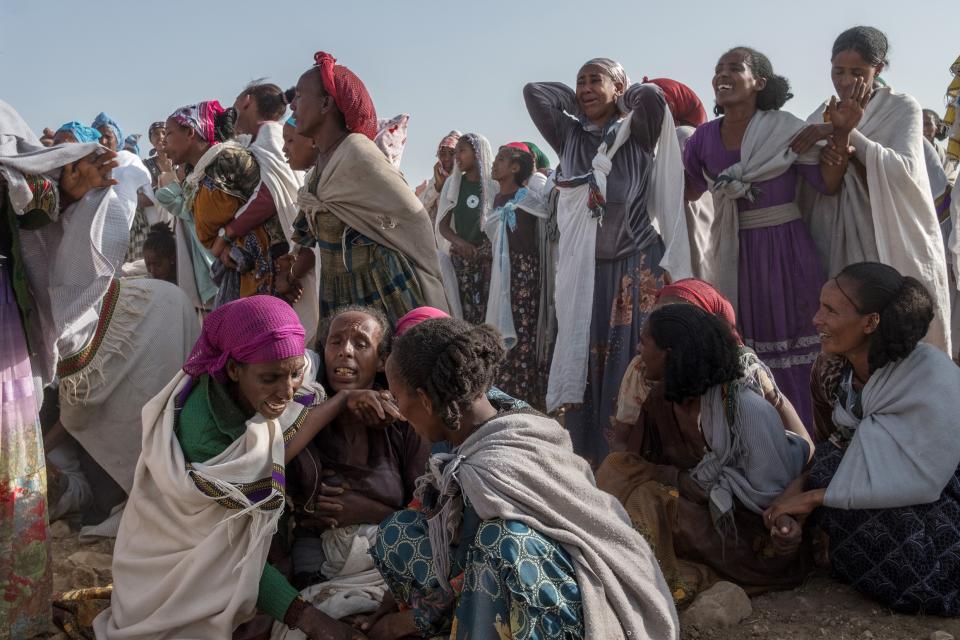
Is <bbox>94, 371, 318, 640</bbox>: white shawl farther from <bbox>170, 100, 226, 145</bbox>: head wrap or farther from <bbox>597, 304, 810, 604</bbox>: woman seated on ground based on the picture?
<bbox>170, 100, 226, 145</bbox>: head wrap

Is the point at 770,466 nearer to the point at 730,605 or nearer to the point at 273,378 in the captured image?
the point at 730,605

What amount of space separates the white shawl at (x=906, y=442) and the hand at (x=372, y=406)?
66.8 inches

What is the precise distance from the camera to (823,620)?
346 cm

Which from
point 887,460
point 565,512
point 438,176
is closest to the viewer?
point 565,512

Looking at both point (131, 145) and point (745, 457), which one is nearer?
point (745, 457)

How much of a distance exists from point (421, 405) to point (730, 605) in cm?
152

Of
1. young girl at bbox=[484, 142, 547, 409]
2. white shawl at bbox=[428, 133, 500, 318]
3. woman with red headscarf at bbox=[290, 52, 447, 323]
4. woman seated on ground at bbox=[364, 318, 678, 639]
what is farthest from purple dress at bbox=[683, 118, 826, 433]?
white shawl at bbox=[428, 133, 500, 318]

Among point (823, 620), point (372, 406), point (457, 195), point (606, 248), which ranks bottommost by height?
point (823, 620)

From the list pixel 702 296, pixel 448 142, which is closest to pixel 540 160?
pixel 448 142

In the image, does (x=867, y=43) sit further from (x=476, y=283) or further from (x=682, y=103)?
(x=476, y=283)

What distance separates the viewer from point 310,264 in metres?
5.40

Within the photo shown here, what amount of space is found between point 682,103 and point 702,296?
8.04 feet

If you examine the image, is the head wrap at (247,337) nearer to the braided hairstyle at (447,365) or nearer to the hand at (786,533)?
the braided hairstyle at (447,365)

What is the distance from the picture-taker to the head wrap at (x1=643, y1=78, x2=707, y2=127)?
624 cm
